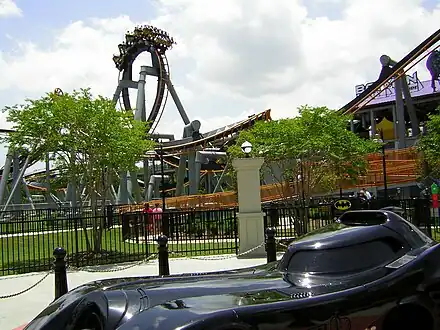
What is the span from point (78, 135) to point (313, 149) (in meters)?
8.52

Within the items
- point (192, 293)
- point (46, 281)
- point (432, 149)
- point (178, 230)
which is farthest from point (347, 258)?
point (432, 149)

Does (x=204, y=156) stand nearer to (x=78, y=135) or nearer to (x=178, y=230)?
(x=178, y=230)

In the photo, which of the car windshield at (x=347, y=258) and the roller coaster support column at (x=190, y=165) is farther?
the roller coaster support column at (x=190, y=165)

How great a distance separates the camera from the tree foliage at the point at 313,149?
19359 mm

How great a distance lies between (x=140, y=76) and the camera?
214 feet

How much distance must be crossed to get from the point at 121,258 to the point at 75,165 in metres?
3.46

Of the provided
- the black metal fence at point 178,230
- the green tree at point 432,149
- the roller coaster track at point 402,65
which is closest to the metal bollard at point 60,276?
the black metal fence at point 178,230

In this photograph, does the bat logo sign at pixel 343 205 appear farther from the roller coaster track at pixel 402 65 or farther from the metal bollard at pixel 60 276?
the roller coaster track at pixel 402 65

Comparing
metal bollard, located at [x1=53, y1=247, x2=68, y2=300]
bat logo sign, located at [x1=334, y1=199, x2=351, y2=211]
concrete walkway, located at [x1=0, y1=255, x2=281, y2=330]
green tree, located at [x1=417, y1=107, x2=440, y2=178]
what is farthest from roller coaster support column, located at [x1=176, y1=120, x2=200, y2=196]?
metal bollard, located at [x1=53, y1=247, x2=68, y2=300]

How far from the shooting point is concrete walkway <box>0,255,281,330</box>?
8.15 m

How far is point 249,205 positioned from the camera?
45.3ft

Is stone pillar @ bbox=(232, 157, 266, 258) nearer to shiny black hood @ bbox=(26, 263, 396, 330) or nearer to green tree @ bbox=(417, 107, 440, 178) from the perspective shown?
shiny black hood @ bbox=(26, 263, 396, 330)

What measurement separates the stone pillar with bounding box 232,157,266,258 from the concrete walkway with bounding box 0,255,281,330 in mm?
563

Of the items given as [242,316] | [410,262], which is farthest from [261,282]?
[410,262]
